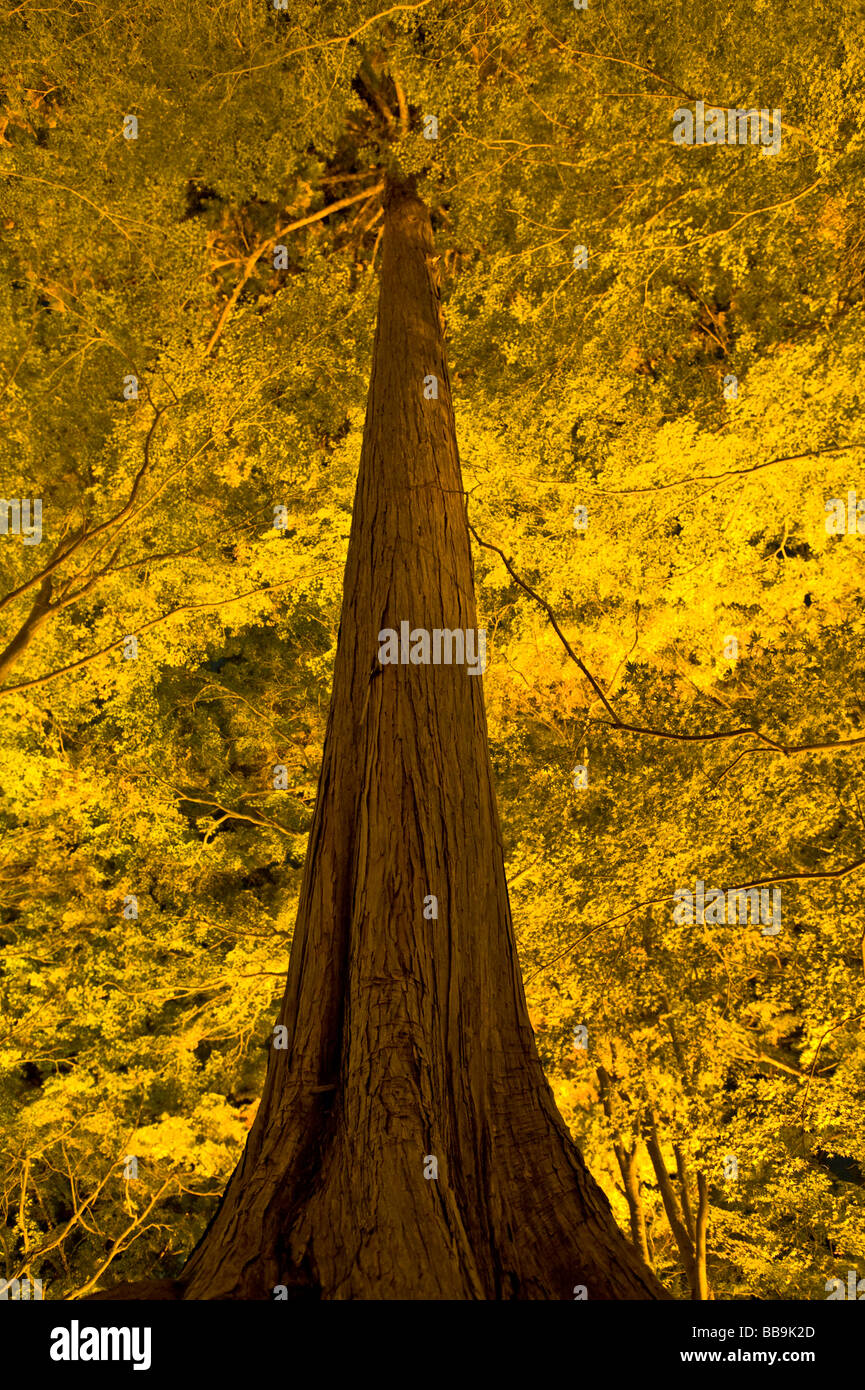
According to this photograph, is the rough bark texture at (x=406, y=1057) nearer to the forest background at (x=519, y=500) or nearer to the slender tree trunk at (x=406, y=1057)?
the slender tree trunk at (x=406, y=1057)

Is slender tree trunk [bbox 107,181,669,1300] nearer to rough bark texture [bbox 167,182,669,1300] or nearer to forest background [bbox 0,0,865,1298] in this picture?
rough bark texture [bbox 167,182,669,1300]

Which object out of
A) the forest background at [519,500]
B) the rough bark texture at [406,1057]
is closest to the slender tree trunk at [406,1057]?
the rough bark texture at [406,1057]

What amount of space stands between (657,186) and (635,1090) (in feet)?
26.9

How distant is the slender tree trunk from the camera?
2.02 m

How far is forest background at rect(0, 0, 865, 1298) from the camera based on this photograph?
256 inches

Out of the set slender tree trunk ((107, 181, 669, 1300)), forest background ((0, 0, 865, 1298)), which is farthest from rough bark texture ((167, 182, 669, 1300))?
forest background ((0, 0, 865, 1298))

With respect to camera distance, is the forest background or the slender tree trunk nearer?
the slender tree trunk

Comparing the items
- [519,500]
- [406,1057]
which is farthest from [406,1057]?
[519,500]

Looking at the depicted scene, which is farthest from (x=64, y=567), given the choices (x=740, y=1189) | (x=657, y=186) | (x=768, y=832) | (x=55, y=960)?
(x=740, y=1189)

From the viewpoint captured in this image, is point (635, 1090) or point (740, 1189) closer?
point (635, 1090)

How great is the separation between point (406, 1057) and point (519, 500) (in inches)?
260

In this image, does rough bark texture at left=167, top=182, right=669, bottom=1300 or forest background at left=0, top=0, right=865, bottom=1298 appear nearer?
rough bark texture at left=167, top=182, right=669, bottom=1300
